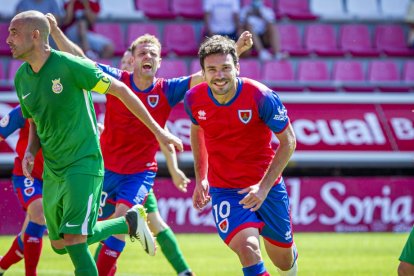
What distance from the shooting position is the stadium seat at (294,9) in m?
20.1

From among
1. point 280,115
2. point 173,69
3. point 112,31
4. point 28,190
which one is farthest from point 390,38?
point 280,115

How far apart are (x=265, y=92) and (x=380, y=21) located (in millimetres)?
14561

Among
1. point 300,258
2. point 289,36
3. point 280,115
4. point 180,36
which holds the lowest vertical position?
point 300,258

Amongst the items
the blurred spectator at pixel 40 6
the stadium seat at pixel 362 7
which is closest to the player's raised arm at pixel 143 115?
the blurred spectator at pixel 40 6

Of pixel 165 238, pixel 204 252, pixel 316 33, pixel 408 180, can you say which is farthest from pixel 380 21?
pixel 165 238

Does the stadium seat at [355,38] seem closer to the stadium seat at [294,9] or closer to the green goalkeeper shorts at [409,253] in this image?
the stadium seat at [294,9]

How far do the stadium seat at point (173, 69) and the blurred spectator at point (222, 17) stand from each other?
1.02 m

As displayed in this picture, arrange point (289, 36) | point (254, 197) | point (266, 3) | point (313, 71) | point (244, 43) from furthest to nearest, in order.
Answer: point (266, 3)
point (289, 36)
point (313, 71)
point (244, 43)
point (254, 197)

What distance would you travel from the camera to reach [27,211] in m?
9.05

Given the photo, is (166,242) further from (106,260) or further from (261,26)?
(261,26)

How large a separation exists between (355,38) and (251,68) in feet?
11.5

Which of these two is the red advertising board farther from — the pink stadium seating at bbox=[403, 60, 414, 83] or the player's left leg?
the player's left leg

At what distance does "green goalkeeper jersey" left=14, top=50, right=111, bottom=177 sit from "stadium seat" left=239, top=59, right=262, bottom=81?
1137cm

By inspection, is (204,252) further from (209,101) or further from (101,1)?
(101,1)
